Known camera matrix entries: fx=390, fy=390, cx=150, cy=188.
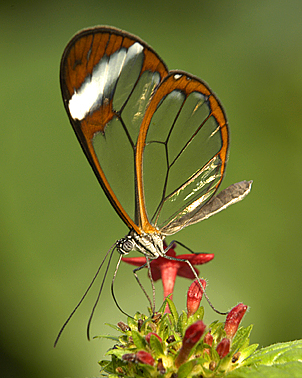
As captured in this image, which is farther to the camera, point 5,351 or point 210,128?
point 5,351

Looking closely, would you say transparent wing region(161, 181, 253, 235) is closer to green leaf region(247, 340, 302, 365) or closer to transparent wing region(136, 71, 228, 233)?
transparent wing region(136, 71, 228, 233)

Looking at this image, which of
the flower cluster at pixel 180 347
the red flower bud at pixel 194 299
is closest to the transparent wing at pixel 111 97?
the red flower bud at pixel 194 299

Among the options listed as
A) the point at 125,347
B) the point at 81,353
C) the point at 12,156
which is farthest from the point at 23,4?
the point at 125,347

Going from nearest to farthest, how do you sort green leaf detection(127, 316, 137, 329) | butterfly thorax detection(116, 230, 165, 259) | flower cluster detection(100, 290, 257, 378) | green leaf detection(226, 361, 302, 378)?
1. green leaf detection(226, 361, 302, 378)
2. flower cluster detection(100, 290, 257, 378)
3. green leaf detection(127, 316, 137, 329)
4. butterfly thorax detection(116, 230, 165, 259)

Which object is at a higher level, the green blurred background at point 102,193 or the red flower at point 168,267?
the green blurred background at point 102,193

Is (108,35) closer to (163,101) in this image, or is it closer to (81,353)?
(163,101)

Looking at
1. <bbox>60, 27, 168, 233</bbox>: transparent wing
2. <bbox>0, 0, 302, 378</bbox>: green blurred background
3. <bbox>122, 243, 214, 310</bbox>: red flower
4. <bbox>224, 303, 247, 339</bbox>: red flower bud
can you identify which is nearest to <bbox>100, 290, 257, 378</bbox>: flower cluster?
<bbox>224, 303, 247, 339</bbox>: red flower bud

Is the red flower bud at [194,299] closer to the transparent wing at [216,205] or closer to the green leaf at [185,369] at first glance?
the green leaf at [185,369]
